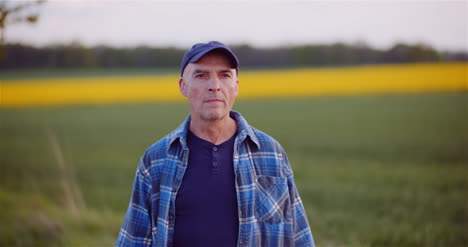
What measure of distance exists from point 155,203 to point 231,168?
458mm

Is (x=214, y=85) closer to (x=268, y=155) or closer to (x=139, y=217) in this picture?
(x=268, y=155)

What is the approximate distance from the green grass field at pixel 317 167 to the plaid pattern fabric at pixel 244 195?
8.32 ft

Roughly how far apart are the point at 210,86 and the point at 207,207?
64 centimetres

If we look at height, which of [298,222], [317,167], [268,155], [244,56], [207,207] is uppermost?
[244,56]

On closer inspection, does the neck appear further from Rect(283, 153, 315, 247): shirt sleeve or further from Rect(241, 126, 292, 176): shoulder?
Rect(283, 153, 315, 247): shirt sleeve

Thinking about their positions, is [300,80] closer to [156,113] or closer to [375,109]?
[375,109]

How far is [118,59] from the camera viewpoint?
1694 cm

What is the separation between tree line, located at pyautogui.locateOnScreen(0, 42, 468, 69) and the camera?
15.0 m

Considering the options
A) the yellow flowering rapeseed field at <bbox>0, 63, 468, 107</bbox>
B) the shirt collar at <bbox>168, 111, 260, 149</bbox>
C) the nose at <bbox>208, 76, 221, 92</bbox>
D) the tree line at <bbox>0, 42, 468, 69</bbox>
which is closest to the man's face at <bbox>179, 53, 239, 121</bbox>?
the nose at <bbox>208, 76, 221, 92</bbox>

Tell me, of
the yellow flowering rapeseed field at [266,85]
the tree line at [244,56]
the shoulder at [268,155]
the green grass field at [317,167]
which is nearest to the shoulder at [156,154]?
the shoulder at [268,155]

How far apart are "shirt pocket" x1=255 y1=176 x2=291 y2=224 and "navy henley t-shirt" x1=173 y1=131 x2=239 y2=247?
0.45 feet

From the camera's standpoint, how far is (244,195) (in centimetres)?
219

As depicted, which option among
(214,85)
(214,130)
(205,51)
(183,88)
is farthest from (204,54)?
(214,130)

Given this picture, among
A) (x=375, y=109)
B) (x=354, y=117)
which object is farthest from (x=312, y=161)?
(x=375, y=109)
